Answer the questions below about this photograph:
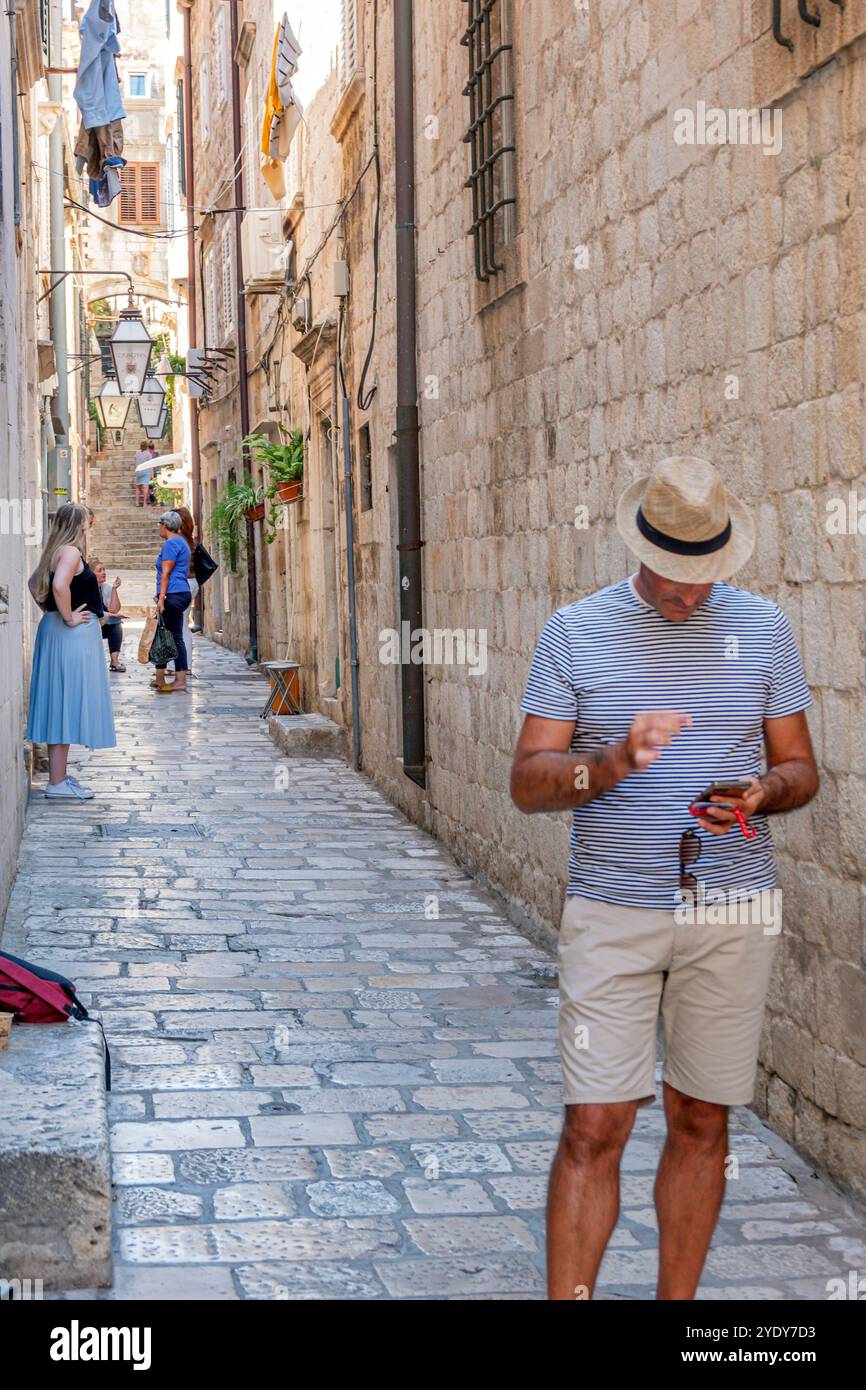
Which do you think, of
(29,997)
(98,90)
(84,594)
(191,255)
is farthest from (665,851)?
(191,255)

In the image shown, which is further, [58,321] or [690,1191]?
[58,321]

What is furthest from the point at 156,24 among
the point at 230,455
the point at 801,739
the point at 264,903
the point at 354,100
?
the point at 801,739

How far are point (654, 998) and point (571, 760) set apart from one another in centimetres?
49

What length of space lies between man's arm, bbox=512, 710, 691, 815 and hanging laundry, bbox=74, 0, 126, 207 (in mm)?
12391

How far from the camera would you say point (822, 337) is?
15.2 ft

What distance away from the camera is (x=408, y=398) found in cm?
1070

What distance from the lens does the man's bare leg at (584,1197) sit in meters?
3.30

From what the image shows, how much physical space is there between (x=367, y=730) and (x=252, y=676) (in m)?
8.41

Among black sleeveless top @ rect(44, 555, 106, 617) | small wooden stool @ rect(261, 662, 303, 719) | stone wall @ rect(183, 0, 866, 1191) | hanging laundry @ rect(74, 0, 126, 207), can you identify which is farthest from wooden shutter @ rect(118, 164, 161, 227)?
black sleeveless top @ rect(44, 555, 106, 617)

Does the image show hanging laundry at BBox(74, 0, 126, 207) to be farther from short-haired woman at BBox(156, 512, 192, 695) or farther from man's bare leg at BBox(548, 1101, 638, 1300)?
man's bare leg at BBox(548, 1101, 638, 1300)

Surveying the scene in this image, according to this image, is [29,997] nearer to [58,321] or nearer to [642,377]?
[642,377]

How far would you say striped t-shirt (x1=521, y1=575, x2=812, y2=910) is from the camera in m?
3.38
